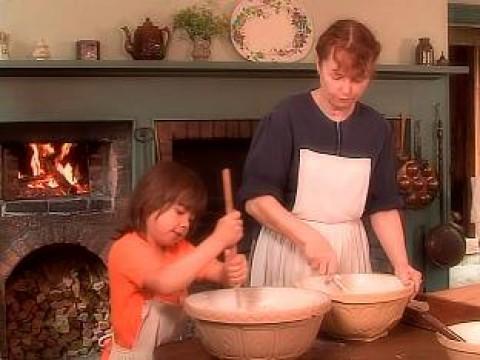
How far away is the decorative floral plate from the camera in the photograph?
12.0 feet

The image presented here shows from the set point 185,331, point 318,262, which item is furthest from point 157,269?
point 318,262

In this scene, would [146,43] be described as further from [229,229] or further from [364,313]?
[364,313]

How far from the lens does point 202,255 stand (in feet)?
4.49

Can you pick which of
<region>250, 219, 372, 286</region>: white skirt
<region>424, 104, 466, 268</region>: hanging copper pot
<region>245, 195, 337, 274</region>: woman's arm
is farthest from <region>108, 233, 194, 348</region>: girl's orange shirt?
<region>424, 104, 466, 268</region>: hanging copper pot

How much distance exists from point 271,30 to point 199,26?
40 centimetres

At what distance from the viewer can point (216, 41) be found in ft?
12.0

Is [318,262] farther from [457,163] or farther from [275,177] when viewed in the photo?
[457,163]

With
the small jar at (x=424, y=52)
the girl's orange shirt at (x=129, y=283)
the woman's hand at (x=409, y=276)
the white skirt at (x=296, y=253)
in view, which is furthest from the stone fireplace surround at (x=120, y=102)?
the woman's hand at (x=409, y=276)

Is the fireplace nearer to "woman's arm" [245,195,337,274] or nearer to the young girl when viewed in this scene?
"woman's arm" [245,195,337,274]

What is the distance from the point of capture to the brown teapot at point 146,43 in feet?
11.0

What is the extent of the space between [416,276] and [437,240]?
255cm

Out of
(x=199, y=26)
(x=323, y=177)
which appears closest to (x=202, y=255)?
(x=323, y=177)

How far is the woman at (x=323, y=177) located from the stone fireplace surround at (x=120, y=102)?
1616 millimetres

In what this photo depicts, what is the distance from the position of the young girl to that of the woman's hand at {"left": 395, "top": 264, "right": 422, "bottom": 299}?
13.4 inches
